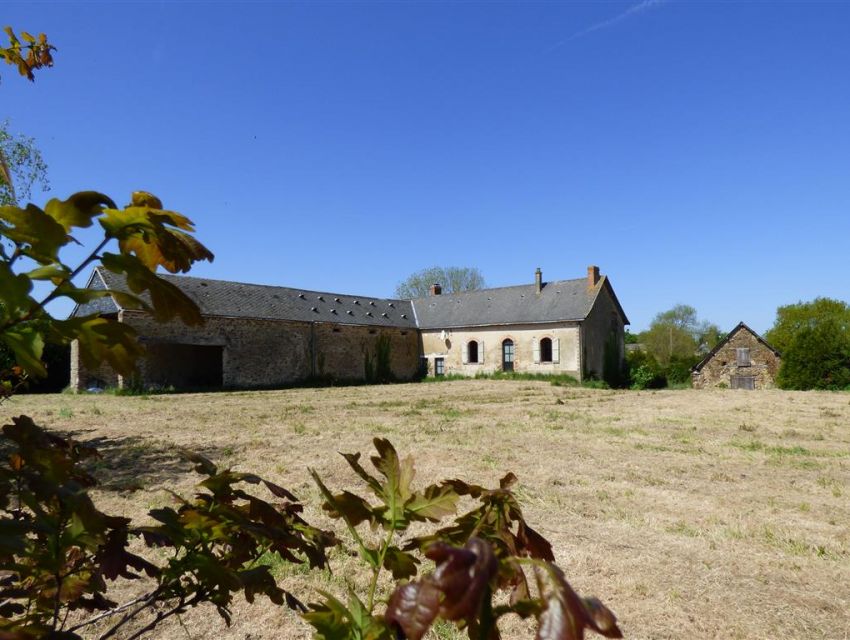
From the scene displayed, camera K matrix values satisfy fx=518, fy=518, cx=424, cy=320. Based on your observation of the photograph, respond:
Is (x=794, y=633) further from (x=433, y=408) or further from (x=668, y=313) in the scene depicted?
(x=668, y=313)

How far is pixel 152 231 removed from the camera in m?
0.90

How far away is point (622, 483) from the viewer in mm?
6348

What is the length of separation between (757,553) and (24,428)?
5.05 m

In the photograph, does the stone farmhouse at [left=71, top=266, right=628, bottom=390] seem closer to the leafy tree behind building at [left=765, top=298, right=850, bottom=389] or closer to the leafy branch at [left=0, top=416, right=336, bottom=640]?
the leafy tree behind building at [left=765, top=298, right=850, bottom=389]

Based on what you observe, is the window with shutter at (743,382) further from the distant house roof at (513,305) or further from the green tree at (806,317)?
the green tree at (806,317)

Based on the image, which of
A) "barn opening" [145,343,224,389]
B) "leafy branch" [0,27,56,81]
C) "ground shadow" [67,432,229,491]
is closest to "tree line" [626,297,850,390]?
"barn opening" [145,343,224,389]

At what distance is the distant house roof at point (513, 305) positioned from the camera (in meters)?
28.5

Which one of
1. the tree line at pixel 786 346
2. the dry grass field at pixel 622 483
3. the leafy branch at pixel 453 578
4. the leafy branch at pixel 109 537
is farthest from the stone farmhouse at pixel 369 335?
the leafy branch at pixel 453 578

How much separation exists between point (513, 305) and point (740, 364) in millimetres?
14391

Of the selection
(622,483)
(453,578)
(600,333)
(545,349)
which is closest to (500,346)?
(545,349)

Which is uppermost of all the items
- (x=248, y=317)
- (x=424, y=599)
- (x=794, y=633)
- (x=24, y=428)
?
(x=248, y=317)

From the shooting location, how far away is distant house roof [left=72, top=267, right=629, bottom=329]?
24.6 meters

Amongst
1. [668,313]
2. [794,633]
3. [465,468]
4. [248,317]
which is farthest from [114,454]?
[668,313]

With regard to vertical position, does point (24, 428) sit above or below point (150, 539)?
above
